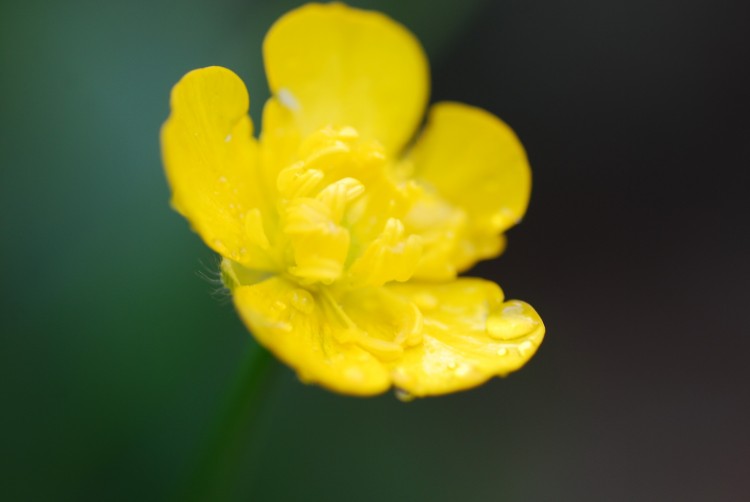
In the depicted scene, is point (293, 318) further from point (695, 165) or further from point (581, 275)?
point (695, 165)

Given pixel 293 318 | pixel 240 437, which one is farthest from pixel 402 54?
pixel 240 437

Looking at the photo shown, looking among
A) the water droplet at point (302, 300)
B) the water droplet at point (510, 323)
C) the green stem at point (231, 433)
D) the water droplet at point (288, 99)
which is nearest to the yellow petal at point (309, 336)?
the water droplet at point (302, 300)

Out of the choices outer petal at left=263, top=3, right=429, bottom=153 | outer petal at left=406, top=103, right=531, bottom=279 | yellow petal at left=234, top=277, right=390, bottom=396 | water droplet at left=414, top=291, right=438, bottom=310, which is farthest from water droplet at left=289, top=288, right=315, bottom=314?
outer petal at left=263, top=3, right=429, bottom=153

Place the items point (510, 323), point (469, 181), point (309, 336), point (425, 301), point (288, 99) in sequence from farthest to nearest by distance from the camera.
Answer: point (469, 181)
point (288, 99)
point (425, 301)
point (510, 323)
point (309, 336)

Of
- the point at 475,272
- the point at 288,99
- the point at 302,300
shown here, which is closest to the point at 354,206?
the point at 302,300

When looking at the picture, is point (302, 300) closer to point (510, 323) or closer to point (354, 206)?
point (354, 206)

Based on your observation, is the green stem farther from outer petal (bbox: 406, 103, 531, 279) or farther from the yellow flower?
outer petal (bbox: 406, 103, 531, 279)
